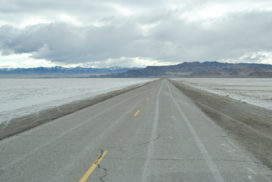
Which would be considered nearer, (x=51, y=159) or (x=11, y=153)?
(x=51, y=159)

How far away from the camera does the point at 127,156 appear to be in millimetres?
6078

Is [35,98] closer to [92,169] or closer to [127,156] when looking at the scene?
[127,156]

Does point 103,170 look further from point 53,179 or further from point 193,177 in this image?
point 193,177

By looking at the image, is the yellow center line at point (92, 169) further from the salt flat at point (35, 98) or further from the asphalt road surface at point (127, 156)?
the salt flat at point (35, 98)

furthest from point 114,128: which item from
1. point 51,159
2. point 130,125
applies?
point 51,159

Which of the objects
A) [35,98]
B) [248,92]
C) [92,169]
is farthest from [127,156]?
[248,92]

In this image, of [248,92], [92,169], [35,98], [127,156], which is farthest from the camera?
[248,92]

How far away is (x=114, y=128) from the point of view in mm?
9617

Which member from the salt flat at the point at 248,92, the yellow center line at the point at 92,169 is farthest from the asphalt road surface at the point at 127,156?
the salt flat at the point at 248,92

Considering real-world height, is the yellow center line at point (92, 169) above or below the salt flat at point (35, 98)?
above

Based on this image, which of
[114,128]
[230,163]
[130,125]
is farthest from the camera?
[130,125]

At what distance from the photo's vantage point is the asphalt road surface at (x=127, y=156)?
487 cm

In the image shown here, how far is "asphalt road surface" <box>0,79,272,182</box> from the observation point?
4871 millimetres

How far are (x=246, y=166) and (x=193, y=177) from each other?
1520mm
